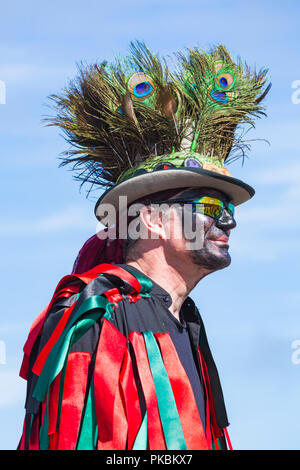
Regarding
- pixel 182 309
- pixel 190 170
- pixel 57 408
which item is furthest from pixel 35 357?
pixel 190 170

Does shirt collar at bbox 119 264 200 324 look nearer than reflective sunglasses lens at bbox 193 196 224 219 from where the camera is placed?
Yes

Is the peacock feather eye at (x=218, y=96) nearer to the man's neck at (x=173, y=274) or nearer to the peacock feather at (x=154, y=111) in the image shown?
the peacock feather at (x=154, y=111)

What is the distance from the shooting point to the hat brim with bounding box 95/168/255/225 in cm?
561

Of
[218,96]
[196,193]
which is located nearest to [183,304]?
[196,193]

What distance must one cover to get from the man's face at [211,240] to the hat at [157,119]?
7 centimetres

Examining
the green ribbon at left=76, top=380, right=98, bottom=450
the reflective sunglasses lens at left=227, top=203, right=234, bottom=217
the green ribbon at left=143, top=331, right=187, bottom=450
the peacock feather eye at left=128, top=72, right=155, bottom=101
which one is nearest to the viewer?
the green ribbon at left=76, top=380, right=98, bottom=450

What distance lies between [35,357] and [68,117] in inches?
68.9

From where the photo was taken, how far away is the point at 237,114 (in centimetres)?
615

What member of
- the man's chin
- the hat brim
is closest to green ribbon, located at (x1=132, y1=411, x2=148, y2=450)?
the man's chin

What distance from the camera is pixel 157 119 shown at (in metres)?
5.89

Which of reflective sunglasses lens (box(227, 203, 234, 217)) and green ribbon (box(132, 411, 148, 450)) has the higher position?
reflective sunglasses lens (box(227, 203, 234, 217))

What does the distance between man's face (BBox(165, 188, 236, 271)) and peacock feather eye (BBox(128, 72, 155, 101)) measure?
788mm

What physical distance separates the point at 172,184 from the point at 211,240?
446 millimetres

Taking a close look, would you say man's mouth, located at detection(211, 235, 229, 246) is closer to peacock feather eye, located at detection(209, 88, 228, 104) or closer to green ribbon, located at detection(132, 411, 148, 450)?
peacock feather eye, located at detection(209, 88, 228, 104)
